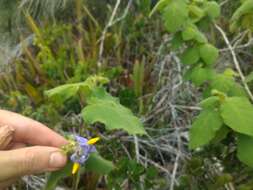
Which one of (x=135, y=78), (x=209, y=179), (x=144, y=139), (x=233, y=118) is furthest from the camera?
(x=135, y=78)

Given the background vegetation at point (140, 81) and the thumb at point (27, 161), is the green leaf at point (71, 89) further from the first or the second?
the background vegetation at point (140, 81)

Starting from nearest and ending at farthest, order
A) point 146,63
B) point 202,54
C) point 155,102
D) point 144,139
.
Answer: point 202,54 < point 144,139 < point 155,102 < point 146,63

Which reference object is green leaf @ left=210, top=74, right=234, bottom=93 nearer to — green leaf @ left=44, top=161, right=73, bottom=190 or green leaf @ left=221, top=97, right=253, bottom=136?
green leaf @ left=221, top=97, right=253, bottom=136

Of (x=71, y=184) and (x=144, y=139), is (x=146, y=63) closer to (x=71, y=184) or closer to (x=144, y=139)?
(x=144, y=139)

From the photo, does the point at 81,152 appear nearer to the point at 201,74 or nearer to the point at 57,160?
the point at 57,160

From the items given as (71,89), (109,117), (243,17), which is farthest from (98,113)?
(243,17)

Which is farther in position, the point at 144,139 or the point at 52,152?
the point at 144,139

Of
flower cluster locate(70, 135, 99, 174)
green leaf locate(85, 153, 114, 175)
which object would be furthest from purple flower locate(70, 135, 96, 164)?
green leaf locate(85, 153, 114, 175)

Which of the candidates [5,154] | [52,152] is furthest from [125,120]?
[5,154]
